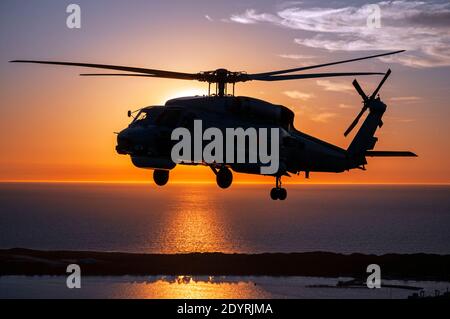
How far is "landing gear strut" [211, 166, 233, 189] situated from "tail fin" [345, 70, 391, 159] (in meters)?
8.81

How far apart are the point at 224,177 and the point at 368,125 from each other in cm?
1327

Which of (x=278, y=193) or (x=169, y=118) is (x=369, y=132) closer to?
(x=278, y=193)

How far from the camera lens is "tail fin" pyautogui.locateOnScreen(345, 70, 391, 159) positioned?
37438mm

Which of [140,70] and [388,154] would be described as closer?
[140,70]

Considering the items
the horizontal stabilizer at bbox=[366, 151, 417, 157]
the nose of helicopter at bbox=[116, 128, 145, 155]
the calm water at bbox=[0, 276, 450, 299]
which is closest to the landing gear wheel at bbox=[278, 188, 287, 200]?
the horizontal stabilizer at bbox=[366, 151, 417, 157]

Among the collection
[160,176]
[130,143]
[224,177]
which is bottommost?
[224,177]

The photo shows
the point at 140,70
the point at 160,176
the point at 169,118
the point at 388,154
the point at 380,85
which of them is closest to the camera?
the point at 140,70

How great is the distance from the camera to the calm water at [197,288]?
527 feet

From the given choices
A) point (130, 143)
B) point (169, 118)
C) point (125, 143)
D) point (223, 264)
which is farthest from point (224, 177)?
point (223, 264)

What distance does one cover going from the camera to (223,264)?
7603 inches
